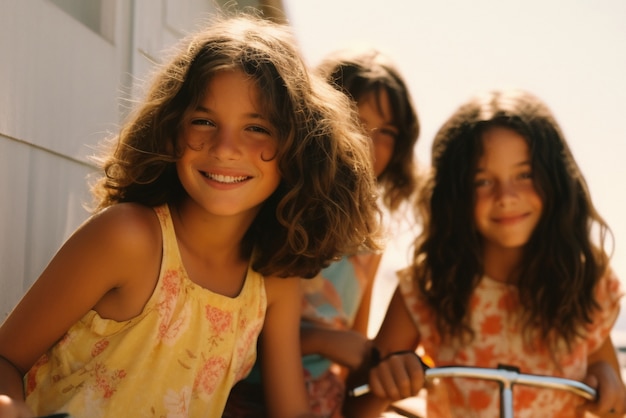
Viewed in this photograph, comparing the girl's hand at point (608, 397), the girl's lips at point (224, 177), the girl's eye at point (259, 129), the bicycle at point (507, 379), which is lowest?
the girl's hand at point (608, 397)

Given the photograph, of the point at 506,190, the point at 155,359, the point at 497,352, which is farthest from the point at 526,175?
the point at 155,359

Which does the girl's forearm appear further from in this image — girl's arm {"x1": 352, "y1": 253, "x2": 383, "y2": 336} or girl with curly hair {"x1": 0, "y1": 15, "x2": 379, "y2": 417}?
girl's arm {"x1": 352, "y1": 253, "x2": 383, "y2": 336}

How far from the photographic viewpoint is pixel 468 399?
2420 mm

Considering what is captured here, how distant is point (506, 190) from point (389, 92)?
0.62 m

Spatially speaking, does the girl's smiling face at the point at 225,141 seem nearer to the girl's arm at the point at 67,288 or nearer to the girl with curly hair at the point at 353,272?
the girl's arm at the point at 67,288

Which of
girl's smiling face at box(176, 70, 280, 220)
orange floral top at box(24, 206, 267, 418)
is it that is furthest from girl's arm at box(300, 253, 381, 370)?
girl's smiling face at box(176, 70, 280, 220)

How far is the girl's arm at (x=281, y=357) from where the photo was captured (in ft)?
6.77

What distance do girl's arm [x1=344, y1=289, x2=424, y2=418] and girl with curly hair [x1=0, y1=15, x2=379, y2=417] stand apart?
0.18 meters

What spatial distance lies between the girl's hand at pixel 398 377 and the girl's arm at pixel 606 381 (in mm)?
440

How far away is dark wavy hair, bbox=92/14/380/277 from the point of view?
6.14 feet

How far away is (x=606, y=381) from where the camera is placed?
6.87ft

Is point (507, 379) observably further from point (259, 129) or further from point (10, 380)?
point (10, 380)

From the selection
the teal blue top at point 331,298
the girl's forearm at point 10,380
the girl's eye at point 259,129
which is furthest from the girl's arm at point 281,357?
the girl's forearm at point 10,380

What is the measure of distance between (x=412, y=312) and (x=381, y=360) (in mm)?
514
